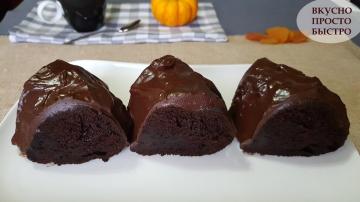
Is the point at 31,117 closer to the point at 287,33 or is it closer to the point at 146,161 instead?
the point at 146,161

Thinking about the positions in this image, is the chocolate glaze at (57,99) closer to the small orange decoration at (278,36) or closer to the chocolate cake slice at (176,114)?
the chocolate cake slice at (176,114)

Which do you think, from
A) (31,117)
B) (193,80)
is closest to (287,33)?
(193,80)

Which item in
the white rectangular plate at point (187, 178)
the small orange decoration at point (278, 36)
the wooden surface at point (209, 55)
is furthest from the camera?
the small orange decoration at point (278, 36)

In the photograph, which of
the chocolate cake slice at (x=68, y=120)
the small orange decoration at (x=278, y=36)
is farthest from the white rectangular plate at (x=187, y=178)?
the small orange decoration at (x=278, y=36)

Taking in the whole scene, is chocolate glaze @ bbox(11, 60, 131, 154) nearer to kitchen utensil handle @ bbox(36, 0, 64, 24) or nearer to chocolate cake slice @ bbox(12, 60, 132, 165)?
chocolate cake slice @ bbox(12, 60, 132, 165)

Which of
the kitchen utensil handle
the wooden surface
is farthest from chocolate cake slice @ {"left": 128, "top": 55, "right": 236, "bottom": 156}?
the kitchen utensil handle

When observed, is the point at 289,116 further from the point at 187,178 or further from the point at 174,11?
the point at 174,11
